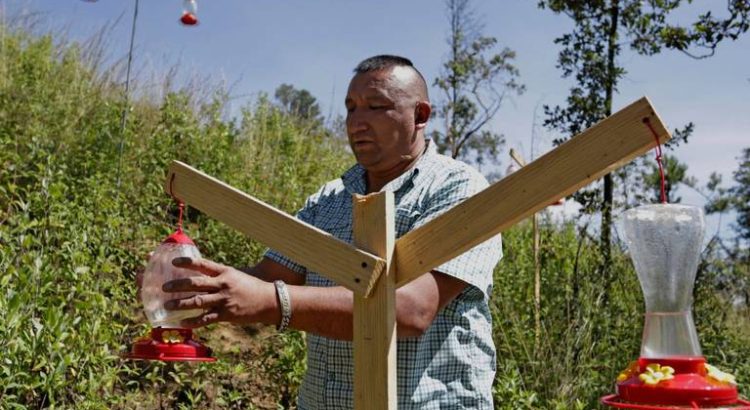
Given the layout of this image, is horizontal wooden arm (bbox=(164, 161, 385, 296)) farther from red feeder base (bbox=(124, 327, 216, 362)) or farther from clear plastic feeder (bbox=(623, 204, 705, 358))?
clear plastic feeder (bbox=(623, 204, 705, 358))

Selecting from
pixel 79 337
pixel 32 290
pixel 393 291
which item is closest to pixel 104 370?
pixel 79 337

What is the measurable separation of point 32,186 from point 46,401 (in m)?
1.61

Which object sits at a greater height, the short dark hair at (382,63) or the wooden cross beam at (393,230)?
the short dark hair at (382,63)

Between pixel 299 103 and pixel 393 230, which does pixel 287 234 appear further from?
pixel 299 103

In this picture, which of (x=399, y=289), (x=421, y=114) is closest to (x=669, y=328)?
(x=399, y=289)

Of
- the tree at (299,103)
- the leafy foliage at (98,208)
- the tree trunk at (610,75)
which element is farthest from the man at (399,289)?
the tree at (299,103)

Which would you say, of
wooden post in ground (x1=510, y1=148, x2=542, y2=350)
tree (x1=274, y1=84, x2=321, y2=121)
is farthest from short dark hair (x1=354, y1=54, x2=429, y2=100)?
tree (x1=274, y1=84, x2=321, y2=121)

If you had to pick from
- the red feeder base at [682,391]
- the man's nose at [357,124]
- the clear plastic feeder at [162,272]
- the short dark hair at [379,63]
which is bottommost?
the red feeder base at [682,391]

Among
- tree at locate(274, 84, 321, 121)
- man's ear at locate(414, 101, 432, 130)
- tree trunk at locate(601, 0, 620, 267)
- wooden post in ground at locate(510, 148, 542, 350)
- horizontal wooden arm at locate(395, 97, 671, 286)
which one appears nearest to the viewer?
horizontal wooden arm at locate(395, 97, 671, 286)

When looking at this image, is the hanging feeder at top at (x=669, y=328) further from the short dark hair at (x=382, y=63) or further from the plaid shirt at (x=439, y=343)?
the short dark hair at (x=382, y=63)

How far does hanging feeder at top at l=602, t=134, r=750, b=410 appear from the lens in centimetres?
125

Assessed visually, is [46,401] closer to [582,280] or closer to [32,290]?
[32,290]

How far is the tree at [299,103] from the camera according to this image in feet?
25.0

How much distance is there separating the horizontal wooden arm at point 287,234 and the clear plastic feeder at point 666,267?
0.48 metres
